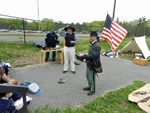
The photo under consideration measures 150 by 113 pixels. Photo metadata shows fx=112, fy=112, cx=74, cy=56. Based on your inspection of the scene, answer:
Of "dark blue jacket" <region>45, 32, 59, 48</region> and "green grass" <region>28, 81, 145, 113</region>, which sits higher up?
"dark blue jacket" <region>45, 32, 59, 48</region>

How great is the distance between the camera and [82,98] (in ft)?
10.3

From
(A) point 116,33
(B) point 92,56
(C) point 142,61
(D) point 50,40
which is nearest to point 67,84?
(B) point 92,56

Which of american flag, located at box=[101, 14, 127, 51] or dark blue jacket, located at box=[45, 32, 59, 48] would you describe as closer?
dark blue jacket, located at box=[45, 32, 59, 48]

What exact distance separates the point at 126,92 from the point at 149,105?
0.80m

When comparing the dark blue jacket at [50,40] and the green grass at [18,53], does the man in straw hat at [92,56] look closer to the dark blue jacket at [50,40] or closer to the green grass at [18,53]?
the dark blue jacket at [50,40]

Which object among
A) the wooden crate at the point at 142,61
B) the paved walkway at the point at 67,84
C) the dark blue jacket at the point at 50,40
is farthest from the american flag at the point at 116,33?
the dark blue jacket at the point at 50,40

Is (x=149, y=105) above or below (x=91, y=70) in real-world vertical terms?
below

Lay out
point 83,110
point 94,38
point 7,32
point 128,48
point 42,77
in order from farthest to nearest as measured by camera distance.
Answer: point 7,32, point 128,48, point 42,77, point 94,38, point 83,110

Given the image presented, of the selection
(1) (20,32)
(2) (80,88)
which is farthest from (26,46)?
(2) (80,88)

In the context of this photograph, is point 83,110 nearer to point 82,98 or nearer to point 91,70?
point 82,98

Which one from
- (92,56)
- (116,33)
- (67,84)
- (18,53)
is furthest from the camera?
(18,53)

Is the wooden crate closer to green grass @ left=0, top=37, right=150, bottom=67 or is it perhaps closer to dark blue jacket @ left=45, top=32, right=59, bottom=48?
green grass @ left=0, top=37, right=150, bottom=67

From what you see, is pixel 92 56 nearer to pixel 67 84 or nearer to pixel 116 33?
pixel 67 84

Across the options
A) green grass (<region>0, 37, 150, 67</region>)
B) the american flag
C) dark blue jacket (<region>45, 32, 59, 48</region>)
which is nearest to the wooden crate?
green grass (<region>0, 37, 150, 67</region>)
